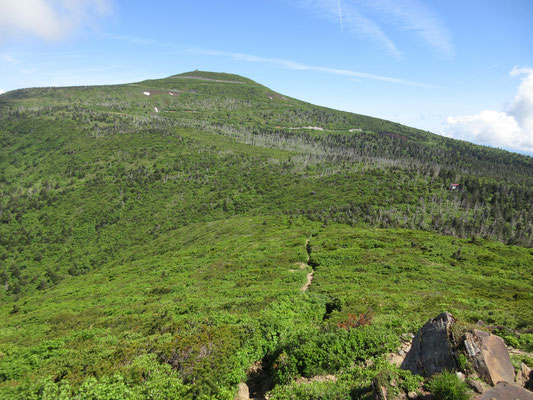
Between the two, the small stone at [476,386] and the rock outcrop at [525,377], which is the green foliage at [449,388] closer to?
the small stone at [476,386]

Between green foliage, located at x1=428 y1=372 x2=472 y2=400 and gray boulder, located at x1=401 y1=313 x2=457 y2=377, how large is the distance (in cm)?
127

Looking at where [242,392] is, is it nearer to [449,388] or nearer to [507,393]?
[449,388]

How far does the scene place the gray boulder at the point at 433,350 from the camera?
1095 cm

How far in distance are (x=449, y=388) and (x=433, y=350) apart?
2.54m

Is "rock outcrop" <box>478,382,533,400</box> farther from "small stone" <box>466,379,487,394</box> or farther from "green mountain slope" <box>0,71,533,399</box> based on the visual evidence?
"green mountain slope" <box>0,71,533,399</box>

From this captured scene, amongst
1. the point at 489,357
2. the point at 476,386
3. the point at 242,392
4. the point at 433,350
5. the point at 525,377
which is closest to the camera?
the point at 476,386

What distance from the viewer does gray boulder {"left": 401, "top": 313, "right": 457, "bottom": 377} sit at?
431 inches

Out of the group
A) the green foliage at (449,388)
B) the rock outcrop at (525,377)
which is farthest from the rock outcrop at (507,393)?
the rock outcrop at (525,377)

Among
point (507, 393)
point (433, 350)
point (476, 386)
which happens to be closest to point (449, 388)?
point (476, 386)

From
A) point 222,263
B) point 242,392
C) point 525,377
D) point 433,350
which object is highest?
point 433,350

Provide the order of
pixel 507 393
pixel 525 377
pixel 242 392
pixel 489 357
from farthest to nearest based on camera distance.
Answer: pixel 242 392 → pixel 525 377 → pixel 489 357 → pixel 507 393

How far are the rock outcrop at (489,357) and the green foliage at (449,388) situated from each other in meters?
1.31

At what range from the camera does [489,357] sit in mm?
10555

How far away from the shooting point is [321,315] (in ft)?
75.8
